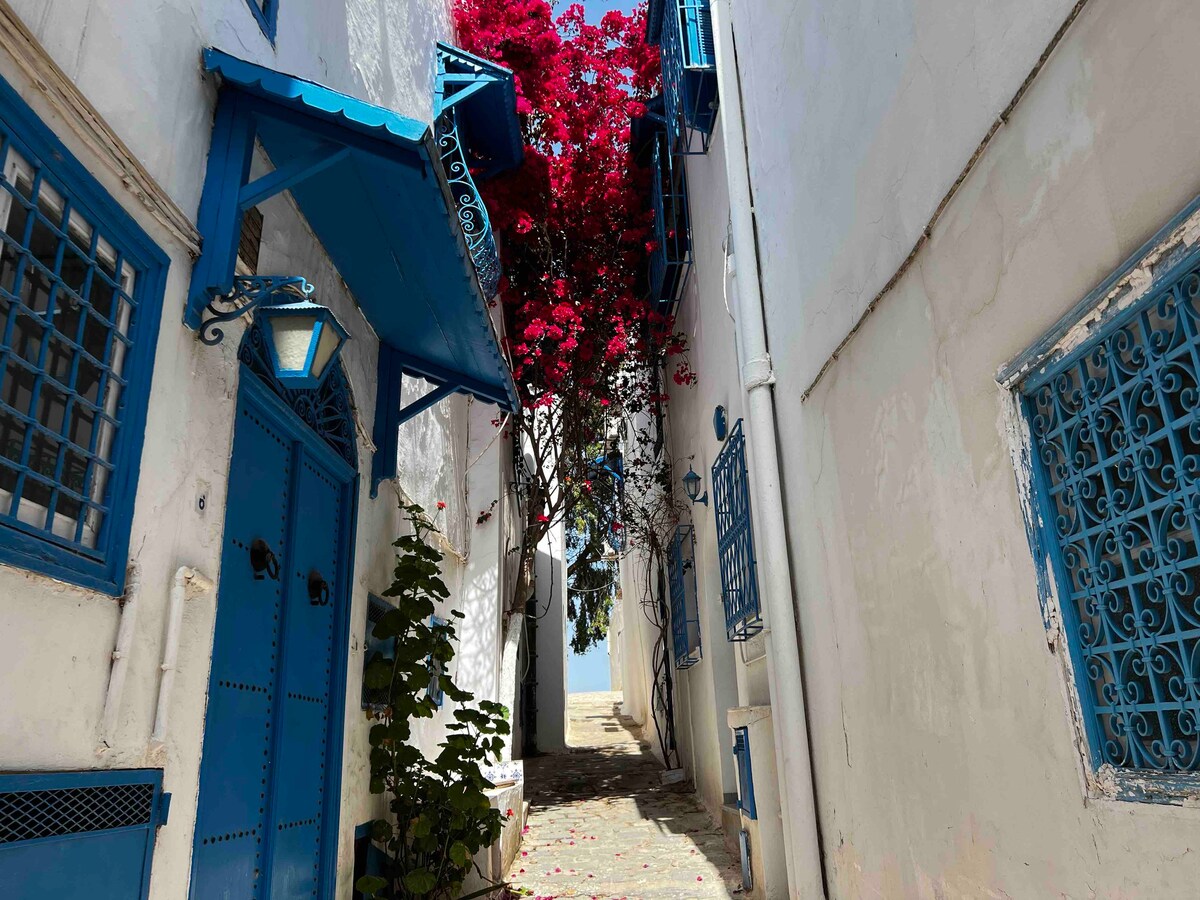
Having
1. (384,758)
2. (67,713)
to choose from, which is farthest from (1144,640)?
(384,758)

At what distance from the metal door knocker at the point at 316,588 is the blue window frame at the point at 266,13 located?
90.9 inches

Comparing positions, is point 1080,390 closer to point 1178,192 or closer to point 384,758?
point 1178,192

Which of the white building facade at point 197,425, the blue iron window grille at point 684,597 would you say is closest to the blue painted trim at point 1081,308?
the white building facade at point 197,425

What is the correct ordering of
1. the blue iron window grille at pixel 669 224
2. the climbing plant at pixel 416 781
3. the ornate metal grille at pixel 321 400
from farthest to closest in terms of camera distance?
the blue iron window grille at pixel 669 224 → the climbing plant at pixel 416 781 → the ornate metal grille at pixel 321 400

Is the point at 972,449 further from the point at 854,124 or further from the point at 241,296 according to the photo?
the point at 241,296

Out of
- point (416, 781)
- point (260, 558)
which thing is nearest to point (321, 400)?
point (260, 558)

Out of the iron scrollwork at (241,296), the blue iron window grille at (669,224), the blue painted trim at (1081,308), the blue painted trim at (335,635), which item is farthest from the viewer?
the blue iron window grille at (669,224)

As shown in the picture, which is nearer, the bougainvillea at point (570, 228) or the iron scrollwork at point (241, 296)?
the iron scrollwork at point (241, 296)

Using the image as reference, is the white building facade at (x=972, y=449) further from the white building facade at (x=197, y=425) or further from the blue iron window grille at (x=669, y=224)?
the blue iron window grille at (x=669, y=224)

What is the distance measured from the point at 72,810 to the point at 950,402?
263 cm

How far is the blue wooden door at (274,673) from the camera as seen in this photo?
10.3 ft

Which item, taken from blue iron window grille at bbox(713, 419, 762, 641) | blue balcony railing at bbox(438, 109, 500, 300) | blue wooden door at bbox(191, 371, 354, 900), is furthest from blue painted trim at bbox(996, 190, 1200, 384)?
blue balcony railing at bbox(438, 109, 500, 300)

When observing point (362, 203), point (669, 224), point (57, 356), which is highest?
point (669, 224)

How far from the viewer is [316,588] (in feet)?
13.5
